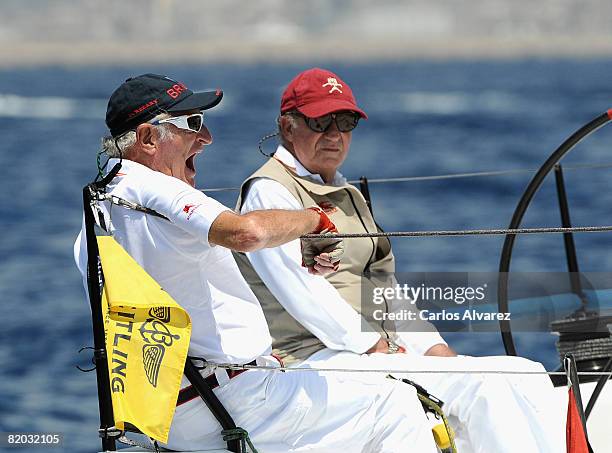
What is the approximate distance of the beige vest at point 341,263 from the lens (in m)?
3.57

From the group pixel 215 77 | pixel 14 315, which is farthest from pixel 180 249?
pixel 215 77

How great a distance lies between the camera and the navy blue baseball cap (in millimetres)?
3045

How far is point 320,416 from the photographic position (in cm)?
308

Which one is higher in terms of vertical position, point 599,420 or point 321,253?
point 321,253

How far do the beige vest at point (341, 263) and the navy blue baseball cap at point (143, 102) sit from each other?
1.90ft

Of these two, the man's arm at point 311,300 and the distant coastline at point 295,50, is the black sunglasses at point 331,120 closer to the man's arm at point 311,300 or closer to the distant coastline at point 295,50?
the man's arm at point 311,300

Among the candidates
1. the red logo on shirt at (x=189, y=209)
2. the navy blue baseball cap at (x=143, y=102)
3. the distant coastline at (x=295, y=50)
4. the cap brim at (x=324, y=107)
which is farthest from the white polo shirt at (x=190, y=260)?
the distant coastline at (x=295, y=50)

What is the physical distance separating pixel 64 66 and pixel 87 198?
191 feet

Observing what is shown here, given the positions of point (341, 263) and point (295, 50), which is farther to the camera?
point (295, 50)

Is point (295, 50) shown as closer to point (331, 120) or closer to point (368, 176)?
point (368, 176)

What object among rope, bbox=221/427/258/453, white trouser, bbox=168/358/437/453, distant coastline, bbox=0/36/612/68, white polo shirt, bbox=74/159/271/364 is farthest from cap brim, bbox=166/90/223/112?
distant coastline, bbox=0/36/612/68

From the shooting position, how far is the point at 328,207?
12.4 ft

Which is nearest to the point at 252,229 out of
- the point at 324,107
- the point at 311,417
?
the point at 311,417

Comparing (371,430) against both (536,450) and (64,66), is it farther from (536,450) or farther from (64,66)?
(64,66)
